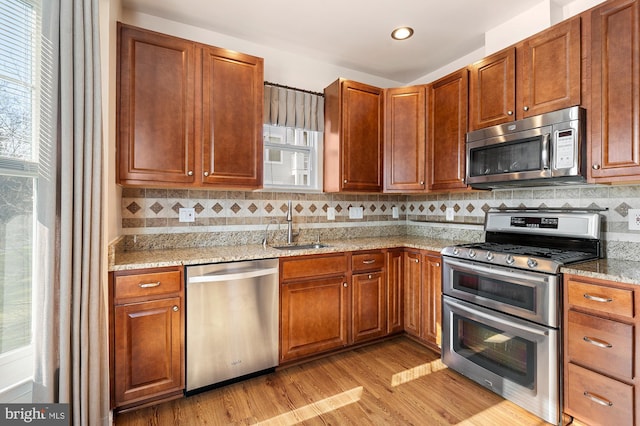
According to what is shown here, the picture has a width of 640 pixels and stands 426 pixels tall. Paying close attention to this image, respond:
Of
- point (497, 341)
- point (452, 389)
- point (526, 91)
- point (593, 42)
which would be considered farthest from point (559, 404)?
point (593, 42)

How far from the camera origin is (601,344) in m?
1.59

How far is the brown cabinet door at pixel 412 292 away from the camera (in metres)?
2.76

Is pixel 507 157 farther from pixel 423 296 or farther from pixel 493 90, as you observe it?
pixel 423 296

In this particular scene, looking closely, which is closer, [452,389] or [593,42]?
[593,42]

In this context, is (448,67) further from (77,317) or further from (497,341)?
(77,317)

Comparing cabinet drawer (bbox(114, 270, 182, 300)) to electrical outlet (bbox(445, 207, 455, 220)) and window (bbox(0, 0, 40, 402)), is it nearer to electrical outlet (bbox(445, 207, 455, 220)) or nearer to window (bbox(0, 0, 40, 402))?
window (bbox(0, 0, 40, 402))

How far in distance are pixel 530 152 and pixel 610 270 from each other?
2.81ft

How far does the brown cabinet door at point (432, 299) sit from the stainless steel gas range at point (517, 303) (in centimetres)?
13

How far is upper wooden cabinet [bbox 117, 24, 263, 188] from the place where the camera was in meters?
2.02

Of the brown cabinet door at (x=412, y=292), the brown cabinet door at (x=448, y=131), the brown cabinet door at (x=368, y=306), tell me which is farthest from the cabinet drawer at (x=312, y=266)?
the brown cabinet door at (x=448, y=131)

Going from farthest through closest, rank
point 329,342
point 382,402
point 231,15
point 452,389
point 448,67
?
point 448,67 < point 329,342 < point 231,15 < point 452,389 < point 382,402

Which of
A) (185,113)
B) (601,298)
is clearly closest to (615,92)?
(601,298)

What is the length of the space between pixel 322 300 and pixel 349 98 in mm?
1839

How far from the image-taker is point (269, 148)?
9.37ft
